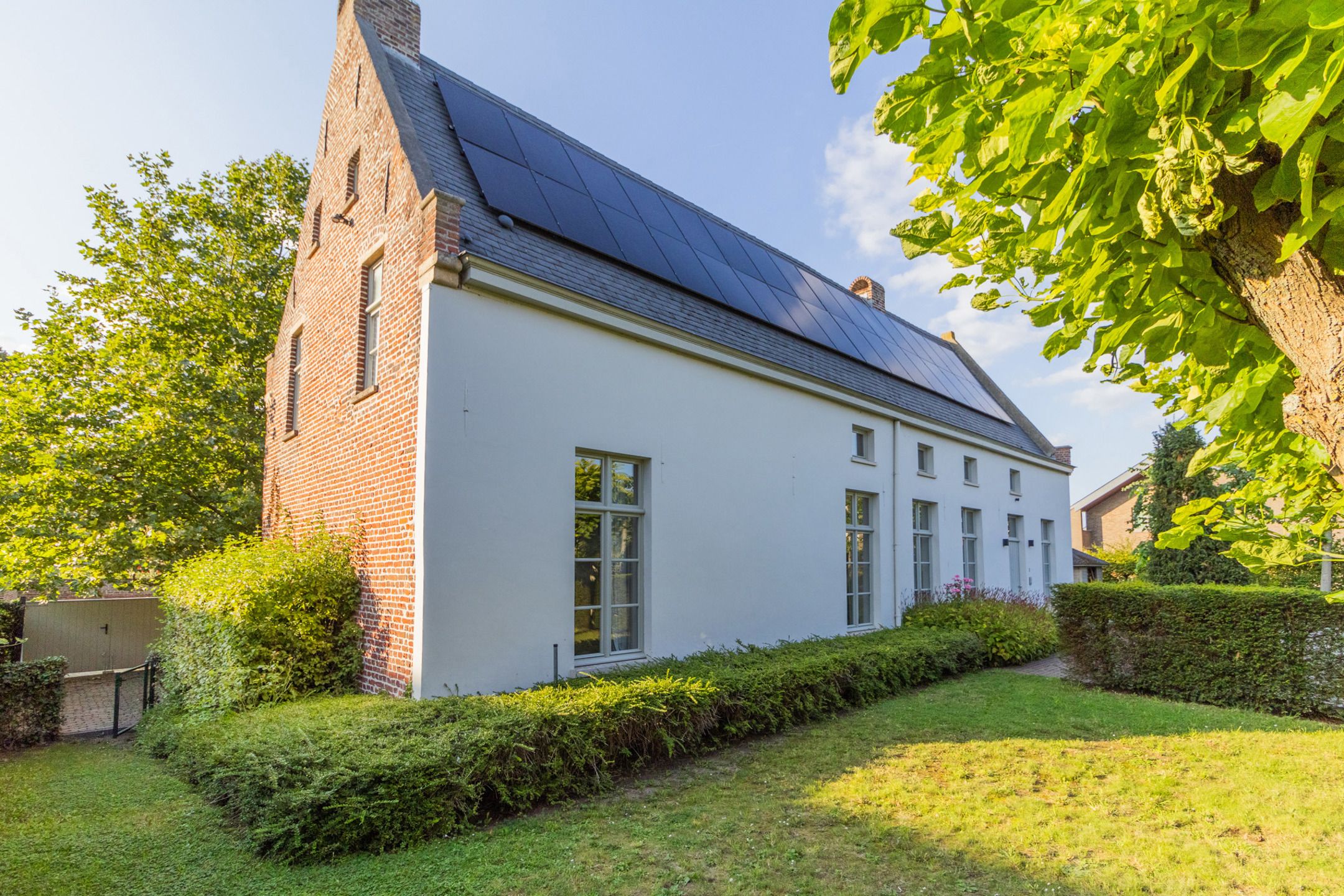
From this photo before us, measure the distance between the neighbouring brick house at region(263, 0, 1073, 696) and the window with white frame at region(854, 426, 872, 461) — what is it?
41mm

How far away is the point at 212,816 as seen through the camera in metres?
5.59

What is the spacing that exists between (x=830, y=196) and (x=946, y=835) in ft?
19.1

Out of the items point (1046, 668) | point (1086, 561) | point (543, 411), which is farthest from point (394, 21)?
point (1086, 561)

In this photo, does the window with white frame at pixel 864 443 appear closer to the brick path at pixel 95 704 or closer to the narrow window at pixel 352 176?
the narrow window at pixel 352 176

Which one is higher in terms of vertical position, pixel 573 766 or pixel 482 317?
pixel 482 317

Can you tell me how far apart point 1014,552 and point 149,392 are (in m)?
20.5

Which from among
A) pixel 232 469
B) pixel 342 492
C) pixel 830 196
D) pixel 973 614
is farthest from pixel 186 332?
pixel 973 614

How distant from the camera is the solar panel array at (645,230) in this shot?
8875mm

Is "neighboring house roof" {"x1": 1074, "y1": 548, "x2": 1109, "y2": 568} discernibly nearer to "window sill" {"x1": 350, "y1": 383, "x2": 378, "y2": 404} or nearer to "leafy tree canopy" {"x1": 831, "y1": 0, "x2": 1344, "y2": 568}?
"window sill" {"x1": 350, "y1": 383, "x2": 378, "y2": 404}

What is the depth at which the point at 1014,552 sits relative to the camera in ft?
58.6

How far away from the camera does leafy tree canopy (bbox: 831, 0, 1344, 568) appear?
1248 mm

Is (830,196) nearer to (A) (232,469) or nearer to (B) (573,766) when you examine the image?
(B) (573,766)

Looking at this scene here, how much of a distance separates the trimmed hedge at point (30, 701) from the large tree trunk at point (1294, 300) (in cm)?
1149

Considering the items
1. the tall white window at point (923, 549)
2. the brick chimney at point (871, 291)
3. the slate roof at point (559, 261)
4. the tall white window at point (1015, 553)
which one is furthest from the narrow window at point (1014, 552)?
the slate roof at point (559, 261)
